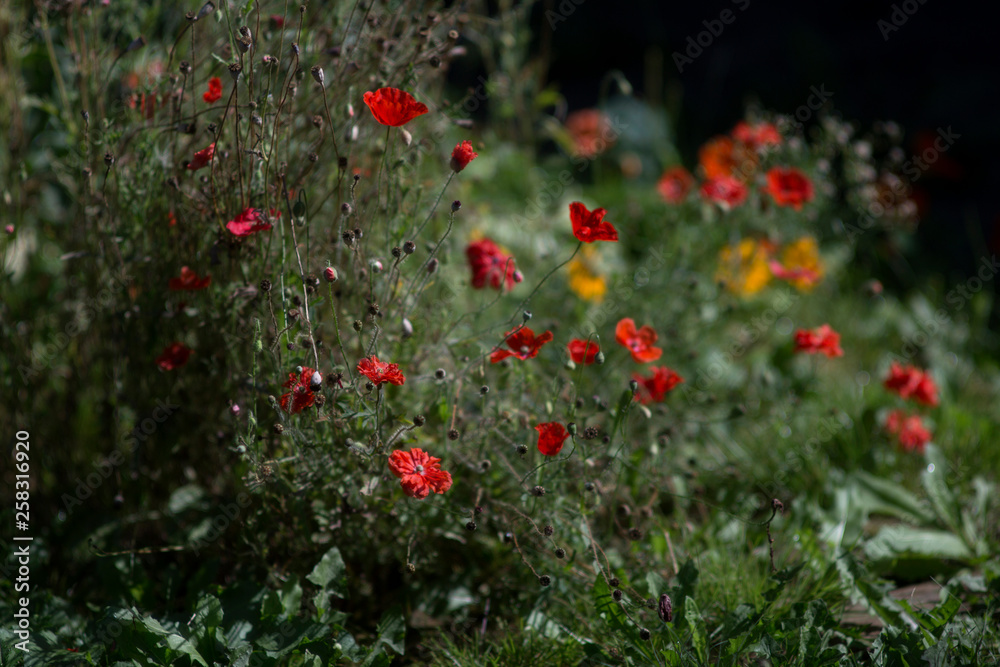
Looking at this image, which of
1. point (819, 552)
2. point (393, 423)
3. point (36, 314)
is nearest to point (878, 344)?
point (819, 552)

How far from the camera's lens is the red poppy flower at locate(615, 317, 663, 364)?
172 cm

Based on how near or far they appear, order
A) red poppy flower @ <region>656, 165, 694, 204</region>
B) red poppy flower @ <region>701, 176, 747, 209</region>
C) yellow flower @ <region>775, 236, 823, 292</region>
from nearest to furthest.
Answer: red poppy flower @ <region>701, 176, 747, 209</region> → yellow flower @ <region>775, 236, 823, 292</region> → red poppy flower @ <region>656, 165, 694, 204</region>

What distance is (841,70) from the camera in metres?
5.12

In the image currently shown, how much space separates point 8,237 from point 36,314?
1.10 feet

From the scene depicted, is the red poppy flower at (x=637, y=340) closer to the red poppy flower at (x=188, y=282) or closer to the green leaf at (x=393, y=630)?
the green leaf at (x=393, y=630)

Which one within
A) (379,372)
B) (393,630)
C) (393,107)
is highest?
(393,107)

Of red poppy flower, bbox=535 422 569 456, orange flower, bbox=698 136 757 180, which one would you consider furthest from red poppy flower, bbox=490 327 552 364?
orange flower, bbox=698 136 757 180

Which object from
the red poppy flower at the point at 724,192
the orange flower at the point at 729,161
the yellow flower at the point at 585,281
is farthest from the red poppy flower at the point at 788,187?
the yellow flower at the point at 585,281

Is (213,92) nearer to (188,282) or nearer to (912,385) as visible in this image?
(188,282)

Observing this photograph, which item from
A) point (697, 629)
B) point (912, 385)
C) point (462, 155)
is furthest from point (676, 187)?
point (697, 629)

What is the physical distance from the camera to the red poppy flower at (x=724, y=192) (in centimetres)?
234

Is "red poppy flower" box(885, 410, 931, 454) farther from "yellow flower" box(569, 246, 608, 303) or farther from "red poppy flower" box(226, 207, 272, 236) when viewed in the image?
"red poppy flower" box(226, 207, 272, 236)

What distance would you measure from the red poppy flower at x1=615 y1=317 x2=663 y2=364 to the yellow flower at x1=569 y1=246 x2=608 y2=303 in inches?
30.9

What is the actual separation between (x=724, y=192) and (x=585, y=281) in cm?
55
